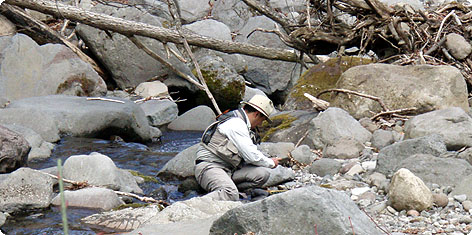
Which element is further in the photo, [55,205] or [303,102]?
[303,102]

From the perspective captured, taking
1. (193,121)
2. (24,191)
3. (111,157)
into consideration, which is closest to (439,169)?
(24,191)

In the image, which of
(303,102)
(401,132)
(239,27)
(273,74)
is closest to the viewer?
(401,132)

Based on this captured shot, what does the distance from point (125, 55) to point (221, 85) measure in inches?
92.8

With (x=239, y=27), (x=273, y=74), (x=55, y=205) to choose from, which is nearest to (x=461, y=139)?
(x=55, y=205)

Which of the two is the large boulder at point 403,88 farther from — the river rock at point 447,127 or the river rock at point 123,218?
the river rock at point 123,218

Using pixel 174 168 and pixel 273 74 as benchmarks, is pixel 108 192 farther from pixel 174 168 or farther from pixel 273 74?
pixel 273 74

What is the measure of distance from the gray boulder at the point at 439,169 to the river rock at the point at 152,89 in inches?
302

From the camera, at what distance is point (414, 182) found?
5.01 m

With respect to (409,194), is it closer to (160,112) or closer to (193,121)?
(193,121)

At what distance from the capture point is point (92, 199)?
231 inches

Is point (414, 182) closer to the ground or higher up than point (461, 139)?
higher up

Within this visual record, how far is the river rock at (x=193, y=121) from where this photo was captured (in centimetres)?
1161

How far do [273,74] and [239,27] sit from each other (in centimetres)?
348

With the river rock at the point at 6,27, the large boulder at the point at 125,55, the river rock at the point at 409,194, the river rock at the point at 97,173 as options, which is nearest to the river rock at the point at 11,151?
the river rock at the point at 97,173
